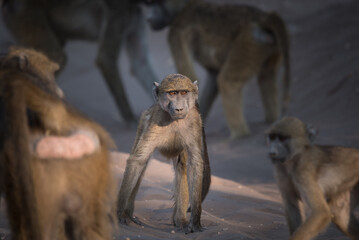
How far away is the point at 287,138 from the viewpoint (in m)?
3.29

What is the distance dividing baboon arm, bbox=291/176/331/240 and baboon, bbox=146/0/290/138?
4106 mm

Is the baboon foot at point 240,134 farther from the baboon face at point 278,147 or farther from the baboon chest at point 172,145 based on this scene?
the baboon face at point 278,147

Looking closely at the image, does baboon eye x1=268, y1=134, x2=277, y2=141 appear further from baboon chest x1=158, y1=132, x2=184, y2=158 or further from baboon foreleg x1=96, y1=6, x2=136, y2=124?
baboon foreleg x1=96, y1=6, x2=136, y2=124

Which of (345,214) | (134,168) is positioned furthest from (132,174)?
(345,214)

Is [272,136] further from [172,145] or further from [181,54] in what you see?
[181,54]

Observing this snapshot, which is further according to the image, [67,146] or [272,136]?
[272,136]

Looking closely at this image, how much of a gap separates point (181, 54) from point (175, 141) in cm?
459

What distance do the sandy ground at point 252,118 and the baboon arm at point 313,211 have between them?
438 mm

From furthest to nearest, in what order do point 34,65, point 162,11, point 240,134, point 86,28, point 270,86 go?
1. point 86,28
2. point 162,11
3. point 270,86
4. point 240,134
5. point 34,65

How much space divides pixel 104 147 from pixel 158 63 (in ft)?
35.9

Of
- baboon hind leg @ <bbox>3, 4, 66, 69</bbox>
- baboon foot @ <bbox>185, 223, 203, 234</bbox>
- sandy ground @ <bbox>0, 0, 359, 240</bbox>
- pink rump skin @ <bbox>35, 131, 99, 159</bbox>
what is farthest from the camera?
baboon hind leg @ <bbox>3, 4, 66, 69</bbox>

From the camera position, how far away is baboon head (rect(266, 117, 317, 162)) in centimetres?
322

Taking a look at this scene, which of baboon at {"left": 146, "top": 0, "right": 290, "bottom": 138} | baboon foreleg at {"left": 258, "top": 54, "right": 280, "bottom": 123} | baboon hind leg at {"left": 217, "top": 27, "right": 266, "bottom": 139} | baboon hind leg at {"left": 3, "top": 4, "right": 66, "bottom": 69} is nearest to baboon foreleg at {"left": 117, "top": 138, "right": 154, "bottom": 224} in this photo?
baboon at {"left": 146, "top": 0, "right": 290, "bottom": 138}

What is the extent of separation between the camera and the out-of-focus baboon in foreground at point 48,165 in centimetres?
204
